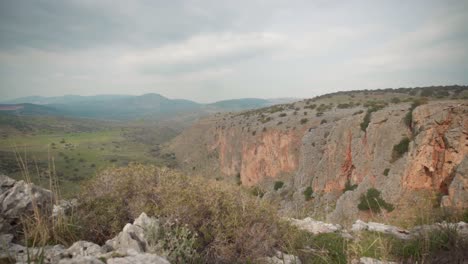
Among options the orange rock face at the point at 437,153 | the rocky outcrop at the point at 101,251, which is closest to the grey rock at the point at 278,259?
the rocky outcrop at the point at 101,251

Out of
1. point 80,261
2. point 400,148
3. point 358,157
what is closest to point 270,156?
point 358,157

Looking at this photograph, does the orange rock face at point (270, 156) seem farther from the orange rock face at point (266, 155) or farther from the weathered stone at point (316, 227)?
the weathered stone at point (316, 227)

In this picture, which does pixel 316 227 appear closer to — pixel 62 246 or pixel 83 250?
pixel 83 250

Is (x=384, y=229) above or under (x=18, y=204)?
under

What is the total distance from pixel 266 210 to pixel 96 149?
117653 millimetres

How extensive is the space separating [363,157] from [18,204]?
86.9ft

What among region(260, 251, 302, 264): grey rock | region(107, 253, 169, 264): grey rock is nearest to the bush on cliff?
region(260, 251, 302, 264): grey rock

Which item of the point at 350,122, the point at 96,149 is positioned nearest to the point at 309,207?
the point at 350,122

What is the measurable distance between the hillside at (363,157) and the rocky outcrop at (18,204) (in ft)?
15.7

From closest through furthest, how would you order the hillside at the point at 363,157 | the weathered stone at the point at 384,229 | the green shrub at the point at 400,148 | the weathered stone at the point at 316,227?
the weathered stone at the point at 384,229 < the weathered stone at the point at 316,227 < the hillside at the point at 363,157 < the green shrub at the point at 400,148

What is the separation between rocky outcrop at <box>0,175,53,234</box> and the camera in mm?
5316

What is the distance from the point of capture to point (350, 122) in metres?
28.9

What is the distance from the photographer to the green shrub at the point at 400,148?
20.8 m

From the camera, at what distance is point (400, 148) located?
2100 cm
